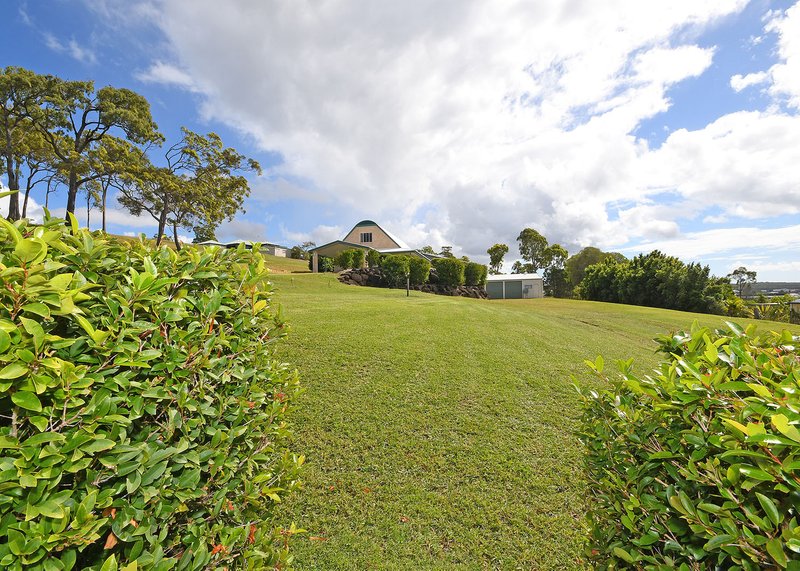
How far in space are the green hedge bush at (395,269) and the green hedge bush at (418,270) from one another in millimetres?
981

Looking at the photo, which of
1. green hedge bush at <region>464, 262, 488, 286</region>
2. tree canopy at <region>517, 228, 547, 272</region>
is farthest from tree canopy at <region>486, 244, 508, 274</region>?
green hedge bush at <region>464, 262, 488, 286</region>

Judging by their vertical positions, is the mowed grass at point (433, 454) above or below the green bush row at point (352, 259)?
below

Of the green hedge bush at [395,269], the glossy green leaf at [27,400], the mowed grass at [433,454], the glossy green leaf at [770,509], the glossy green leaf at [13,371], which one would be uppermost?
the green hedge bush at [395,269]

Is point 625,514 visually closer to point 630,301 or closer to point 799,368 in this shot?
point 799,368

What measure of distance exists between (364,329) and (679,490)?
668 cm

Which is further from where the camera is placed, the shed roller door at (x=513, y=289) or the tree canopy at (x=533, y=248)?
the tree canopy at (x=533, y=248)

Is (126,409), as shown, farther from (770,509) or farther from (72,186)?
(72,186)

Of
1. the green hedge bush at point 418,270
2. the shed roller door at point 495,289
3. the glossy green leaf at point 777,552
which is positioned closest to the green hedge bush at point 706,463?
the glossy green leaf at point 777,552

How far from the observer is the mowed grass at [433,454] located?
A: 8.62 feet

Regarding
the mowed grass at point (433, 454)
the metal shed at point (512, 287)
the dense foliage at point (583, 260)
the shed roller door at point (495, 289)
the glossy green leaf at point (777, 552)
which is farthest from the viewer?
the dense foliage at point (583, 260)

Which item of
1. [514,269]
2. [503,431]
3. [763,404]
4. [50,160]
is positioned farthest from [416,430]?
[514,269]

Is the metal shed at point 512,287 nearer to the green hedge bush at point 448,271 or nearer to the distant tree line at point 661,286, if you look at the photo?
the distant tree line at point 661,286

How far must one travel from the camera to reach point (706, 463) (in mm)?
1167

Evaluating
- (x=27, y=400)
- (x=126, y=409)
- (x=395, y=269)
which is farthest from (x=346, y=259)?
(x=27, y=400)
